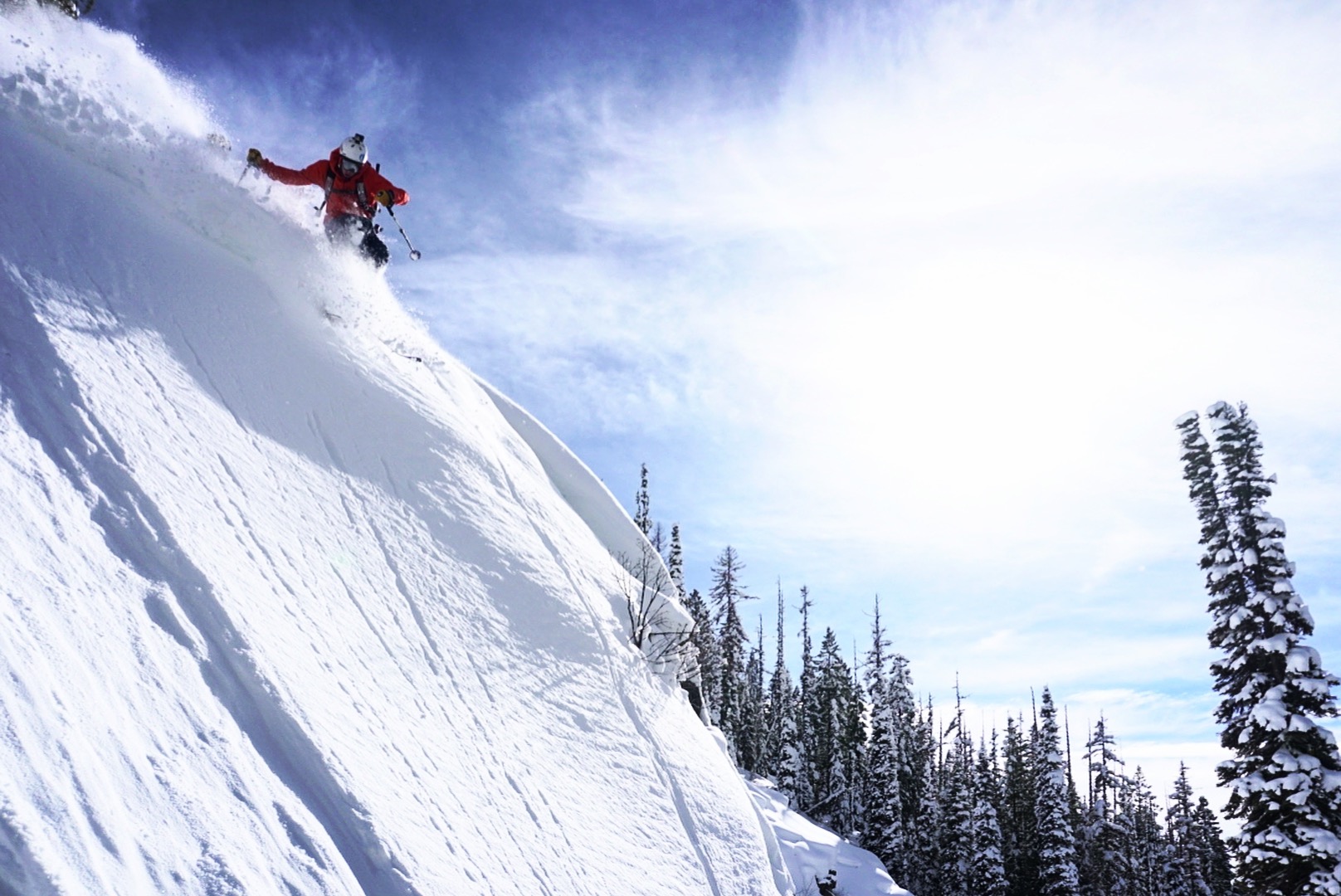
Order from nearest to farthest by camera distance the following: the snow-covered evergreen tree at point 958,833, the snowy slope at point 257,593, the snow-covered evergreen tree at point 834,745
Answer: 1. the snowy slope at point 257,593
2. the snow-covered evergreen tree at point 958,833
3. the snow-covered evergreen tree at point 834,745

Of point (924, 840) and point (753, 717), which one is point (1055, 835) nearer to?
point (924, 840)

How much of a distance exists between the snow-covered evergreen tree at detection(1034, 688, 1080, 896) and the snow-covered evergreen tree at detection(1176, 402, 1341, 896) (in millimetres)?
20939

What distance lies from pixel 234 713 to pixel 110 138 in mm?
6587

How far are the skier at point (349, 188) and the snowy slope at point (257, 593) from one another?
0.98 ft

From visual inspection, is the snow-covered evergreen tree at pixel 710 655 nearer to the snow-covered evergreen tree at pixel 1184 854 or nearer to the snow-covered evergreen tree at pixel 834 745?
the snow-covered evergreen tree at pixel 834 745

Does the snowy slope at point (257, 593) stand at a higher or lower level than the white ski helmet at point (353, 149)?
lower

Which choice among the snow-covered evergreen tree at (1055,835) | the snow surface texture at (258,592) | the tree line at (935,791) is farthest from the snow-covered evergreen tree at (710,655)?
the snow surface texture at (258,592)

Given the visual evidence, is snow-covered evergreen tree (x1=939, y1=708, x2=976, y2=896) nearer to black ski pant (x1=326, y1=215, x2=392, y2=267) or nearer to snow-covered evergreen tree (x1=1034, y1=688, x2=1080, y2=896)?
snow-covered evergreen tree (x1=1034, y1=688, x2=1080, y2=896)

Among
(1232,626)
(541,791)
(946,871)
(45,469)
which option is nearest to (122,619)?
(45,469)

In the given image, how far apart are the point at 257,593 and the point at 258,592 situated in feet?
0.05

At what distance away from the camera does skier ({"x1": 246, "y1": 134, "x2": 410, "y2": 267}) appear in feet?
34.2

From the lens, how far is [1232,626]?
16453 millimetres

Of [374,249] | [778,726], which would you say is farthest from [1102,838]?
[374,249]

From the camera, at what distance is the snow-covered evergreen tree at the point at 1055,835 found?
111 feet
